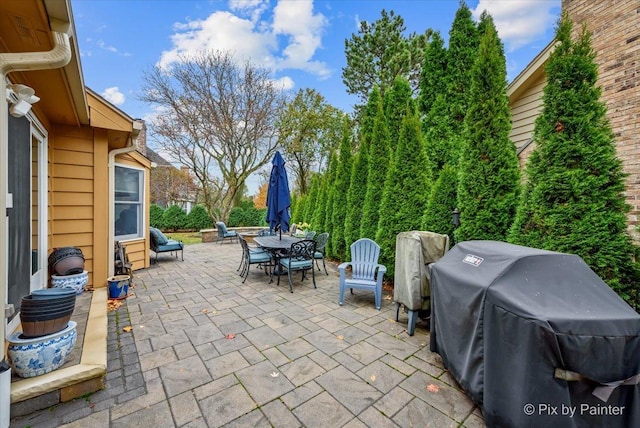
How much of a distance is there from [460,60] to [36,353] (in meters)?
7.45

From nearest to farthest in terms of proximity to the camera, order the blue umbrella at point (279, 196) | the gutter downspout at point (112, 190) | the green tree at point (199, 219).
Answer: the gutter downspout at point (112, 190) → the blue umbrella at point (279, 196) → the green tree at point (199, 219)

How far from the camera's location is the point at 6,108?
5.69 feet

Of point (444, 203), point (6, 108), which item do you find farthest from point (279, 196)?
point (6, 108)

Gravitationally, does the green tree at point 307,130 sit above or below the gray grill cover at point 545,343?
above

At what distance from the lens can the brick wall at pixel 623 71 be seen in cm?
301

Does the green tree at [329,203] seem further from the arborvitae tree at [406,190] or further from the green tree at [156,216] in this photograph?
the green tree at [156,216]

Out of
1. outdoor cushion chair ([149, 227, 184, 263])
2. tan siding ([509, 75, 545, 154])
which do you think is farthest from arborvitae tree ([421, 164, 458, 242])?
outdoor cushion chair ([149, 227, 184, 263])

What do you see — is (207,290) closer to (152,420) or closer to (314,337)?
(314,337)

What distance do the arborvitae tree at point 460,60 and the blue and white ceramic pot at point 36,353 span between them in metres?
6.48

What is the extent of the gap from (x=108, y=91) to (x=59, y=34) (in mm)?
12575

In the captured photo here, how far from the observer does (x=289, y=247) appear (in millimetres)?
4602

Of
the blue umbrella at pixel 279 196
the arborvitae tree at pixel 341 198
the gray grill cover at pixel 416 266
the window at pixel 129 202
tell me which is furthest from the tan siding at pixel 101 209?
the arborvitae tree at pixel 341 198

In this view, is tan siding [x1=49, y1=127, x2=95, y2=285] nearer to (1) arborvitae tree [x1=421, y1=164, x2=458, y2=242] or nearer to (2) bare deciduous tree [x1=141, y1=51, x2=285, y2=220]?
(1) arborvitae tree [x1=421, y1=164, x2=458, y2=242]

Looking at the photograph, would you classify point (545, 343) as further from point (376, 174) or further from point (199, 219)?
point (199, 219)
